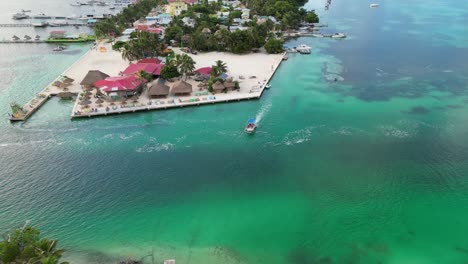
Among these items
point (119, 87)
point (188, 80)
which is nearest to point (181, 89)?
point (188, 80)

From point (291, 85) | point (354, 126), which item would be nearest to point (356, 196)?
point (354, 126)

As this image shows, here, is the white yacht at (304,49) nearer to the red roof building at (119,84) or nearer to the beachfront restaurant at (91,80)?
the red roof building at (119,84)

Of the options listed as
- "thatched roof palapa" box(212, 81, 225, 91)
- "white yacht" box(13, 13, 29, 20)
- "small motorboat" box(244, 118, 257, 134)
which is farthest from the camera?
"white yacht" box(13, 13, 29, 20)

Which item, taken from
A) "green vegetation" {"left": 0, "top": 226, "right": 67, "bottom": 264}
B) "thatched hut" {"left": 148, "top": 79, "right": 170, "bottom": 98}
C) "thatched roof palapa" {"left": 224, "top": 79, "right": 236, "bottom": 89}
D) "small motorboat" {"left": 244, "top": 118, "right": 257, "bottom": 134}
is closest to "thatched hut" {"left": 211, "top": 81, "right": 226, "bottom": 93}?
"thatched roof palapa" {"left": 224, "top": 79, "right": 236, "bottom": 89}

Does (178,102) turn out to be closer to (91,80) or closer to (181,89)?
(181,89)

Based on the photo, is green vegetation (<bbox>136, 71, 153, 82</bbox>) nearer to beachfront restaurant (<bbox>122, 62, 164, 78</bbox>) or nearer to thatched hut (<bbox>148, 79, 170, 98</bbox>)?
beachfront restaurant (<bbox>122, 62, 164, 78</bbox>)

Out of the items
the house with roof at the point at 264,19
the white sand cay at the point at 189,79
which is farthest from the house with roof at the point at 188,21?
the house with roof at the point at 264,19
